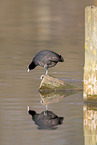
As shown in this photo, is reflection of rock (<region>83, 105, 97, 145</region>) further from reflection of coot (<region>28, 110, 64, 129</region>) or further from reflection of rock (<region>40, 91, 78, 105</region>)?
reflection of rock (<region>40, 91, 78, 105</region>)

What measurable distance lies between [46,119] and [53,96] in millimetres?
2014

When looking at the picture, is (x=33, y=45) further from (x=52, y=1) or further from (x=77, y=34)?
(x=52, y=1)

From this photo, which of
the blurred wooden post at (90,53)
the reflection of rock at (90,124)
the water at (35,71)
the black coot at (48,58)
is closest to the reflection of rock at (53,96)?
the water at (35,71)

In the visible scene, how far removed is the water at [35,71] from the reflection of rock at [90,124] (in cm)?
8

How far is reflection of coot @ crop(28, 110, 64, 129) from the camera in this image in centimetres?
857

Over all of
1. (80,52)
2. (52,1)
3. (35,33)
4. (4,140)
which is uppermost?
(52,1)

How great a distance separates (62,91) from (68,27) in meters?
14.7

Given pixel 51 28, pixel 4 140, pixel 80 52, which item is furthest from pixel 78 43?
pixel 4 140

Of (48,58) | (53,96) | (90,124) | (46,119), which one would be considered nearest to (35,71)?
(48,58)

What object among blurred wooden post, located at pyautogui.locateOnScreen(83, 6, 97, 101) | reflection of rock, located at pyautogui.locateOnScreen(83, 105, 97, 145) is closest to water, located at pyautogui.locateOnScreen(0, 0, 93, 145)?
reflection of rock, located at pyautogui.locateOnScreen(83, 105, 97, 145)

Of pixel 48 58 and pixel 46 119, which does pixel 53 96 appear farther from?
pixel 46 119

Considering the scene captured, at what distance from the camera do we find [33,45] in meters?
19.3

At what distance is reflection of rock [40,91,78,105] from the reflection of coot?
0.94 meters

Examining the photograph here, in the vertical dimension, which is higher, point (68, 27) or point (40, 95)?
point (68, 27)
